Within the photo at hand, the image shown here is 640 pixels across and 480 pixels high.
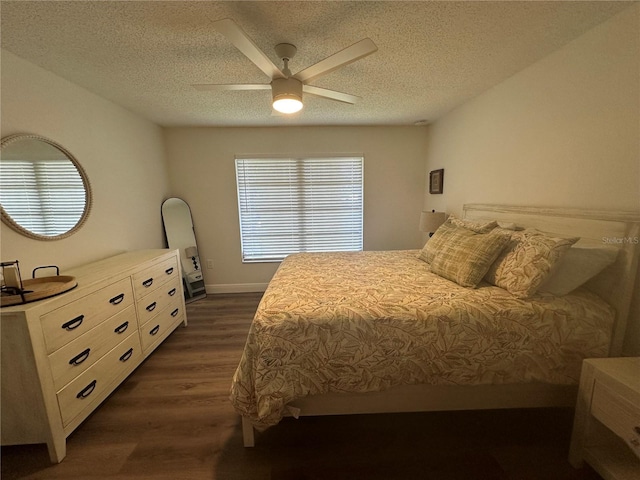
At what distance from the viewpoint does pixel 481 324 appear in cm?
131

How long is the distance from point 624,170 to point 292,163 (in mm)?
3041

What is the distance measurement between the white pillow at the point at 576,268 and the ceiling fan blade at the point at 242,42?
6.48ft

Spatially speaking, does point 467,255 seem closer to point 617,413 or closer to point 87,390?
→ point 617,413

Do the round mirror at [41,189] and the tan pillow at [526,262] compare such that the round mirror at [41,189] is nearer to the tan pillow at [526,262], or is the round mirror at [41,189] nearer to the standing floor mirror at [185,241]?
the standing floor mirror at [185,241]

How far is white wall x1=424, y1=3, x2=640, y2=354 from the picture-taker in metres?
1.37

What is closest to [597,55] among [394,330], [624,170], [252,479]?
[624,170]

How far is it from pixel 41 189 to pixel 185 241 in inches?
67.5

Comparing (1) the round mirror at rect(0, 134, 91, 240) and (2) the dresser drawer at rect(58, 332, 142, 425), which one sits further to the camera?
(1) the round mirror at rect(0, 134, 91, 240)

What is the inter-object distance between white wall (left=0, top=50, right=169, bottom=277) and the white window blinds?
11 centimetres

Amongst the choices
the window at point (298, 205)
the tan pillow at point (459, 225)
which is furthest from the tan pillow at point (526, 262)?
the window at point (298, 205)

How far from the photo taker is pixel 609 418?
3.59 feet

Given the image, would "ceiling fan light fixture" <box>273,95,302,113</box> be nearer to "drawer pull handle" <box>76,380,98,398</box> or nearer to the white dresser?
the white dresser

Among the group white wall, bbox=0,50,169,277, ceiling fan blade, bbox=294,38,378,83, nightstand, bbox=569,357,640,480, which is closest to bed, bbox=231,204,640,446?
nightstand, bbox=569,357,640,480

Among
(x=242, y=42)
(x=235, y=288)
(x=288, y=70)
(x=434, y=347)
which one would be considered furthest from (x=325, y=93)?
(x=235, y=288)
